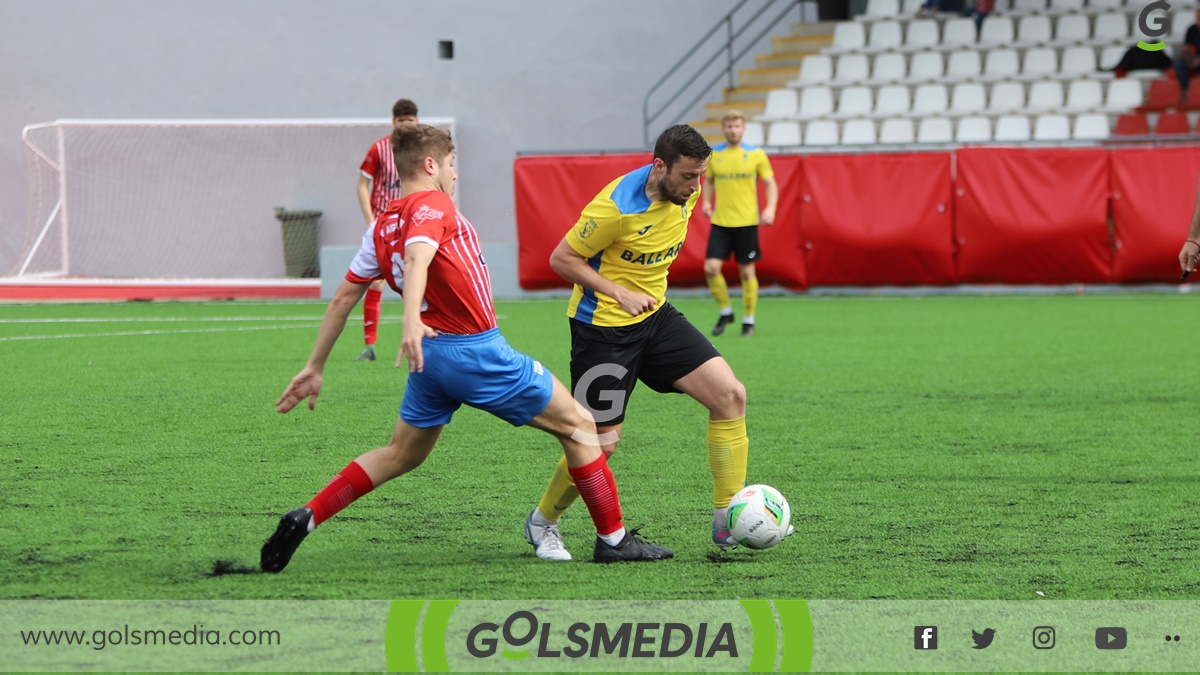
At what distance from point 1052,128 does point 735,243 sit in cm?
831

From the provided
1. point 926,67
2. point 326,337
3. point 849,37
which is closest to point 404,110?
point 326,337

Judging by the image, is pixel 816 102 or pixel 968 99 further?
pixel 816 102

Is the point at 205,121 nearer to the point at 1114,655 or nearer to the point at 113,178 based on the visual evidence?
the point at 113,178

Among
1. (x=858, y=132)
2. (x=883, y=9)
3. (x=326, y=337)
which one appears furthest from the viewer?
(x=883, y=9)

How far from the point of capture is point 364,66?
22484mm

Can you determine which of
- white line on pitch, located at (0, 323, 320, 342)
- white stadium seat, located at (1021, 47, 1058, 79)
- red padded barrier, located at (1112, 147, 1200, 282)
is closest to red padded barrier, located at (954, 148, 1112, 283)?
red padded barrier, located at (1112, 147, 1200, 282)

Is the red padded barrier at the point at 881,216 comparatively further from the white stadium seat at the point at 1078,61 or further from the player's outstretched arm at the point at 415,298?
the player's outstretched arm at the point at 415,298

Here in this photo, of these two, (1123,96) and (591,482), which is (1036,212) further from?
(591,482)

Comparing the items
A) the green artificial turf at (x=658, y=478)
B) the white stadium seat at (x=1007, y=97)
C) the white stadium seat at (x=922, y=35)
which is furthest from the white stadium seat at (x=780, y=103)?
the green artificial turf at (x=658, y=478)

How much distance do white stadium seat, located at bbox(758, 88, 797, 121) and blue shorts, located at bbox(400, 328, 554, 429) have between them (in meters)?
16.9

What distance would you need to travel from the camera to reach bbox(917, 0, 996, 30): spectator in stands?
21.7m

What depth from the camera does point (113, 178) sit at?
21969 millimetres

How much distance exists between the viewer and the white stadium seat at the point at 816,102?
68.8ft
